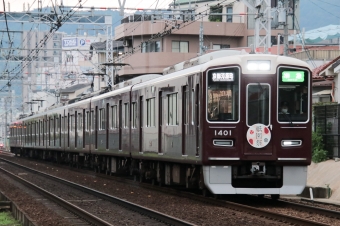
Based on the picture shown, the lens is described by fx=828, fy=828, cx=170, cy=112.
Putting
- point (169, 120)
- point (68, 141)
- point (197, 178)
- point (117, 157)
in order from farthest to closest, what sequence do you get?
point (68, 141), point (117, 157), point (169, 120), point (197, 178)

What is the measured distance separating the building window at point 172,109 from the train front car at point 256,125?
2321 millimetres

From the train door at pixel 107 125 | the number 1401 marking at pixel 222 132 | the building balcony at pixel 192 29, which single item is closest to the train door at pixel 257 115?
the number 1401 marking at pixel 222 132

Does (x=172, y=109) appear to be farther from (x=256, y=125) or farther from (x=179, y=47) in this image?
(x=179, y=47)

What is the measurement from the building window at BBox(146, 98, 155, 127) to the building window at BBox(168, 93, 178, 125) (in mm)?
1588

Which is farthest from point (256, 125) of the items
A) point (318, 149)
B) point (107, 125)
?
point (107, 125)

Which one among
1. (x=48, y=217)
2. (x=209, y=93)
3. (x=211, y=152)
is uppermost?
(x=209, y=93)

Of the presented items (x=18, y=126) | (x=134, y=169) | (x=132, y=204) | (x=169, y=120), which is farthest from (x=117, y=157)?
(x=18, y=126)

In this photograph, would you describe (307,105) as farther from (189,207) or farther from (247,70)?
(189,207)

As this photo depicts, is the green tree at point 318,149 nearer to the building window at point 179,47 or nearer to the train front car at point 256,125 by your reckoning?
the train front car at point 256,125

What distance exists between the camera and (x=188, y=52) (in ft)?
189

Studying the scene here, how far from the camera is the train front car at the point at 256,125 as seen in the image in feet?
47.9

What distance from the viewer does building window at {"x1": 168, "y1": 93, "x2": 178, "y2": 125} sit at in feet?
55.6

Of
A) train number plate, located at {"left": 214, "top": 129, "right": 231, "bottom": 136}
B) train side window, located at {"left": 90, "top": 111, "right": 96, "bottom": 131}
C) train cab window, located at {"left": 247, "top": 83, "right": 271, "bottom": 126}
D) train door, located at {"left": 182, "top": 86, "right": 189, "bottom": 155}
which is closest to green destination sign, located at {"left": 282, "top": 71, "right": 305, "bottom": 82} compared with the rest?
train cab window, located at {"left": 247, "top": 83, "right": 271, "bottom": 126}

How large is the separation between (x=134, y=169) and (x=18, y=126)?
116 feet
